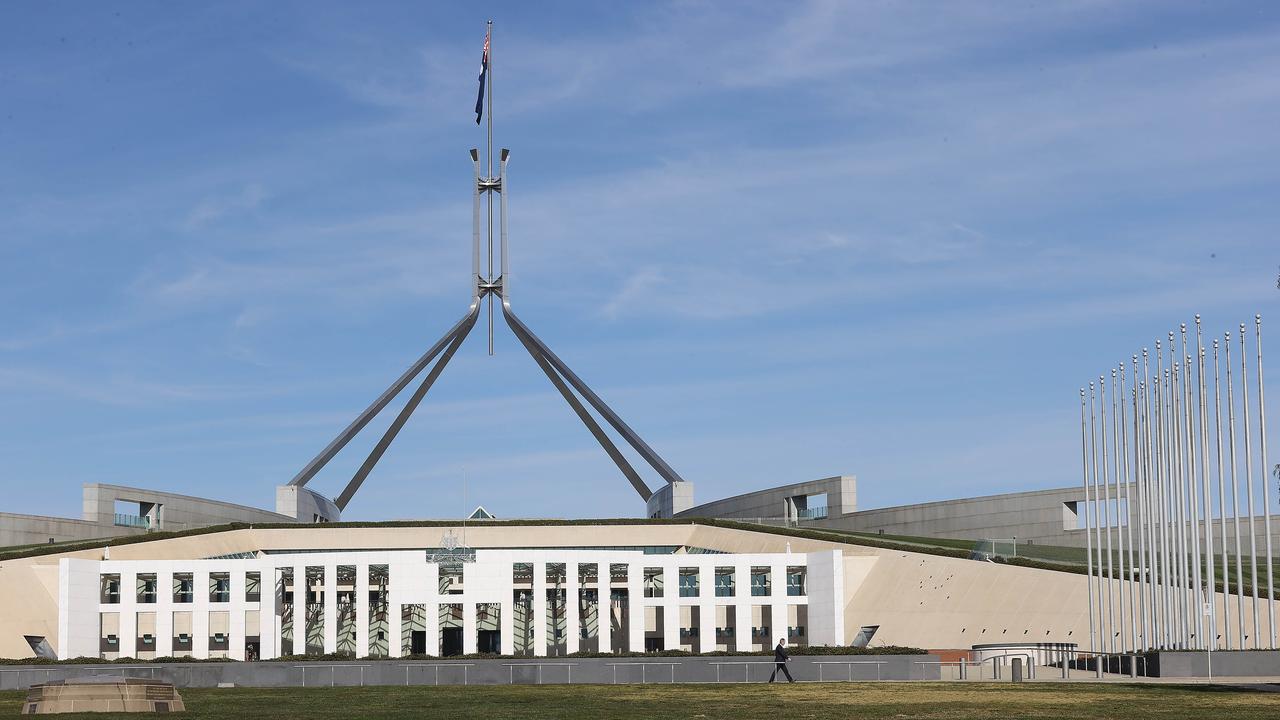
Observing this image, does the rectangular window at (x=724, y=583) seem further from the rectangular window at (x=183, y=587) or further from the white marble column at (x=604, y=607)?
the rectangular window at (x=183, y=587)

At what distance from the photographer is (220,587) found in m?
47.2

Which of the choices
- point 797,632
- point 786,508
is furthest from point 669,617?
point 786,508

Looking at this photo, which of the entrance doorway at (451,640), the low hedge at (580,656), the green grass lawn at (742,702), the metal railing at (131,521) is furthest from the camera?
the metal railing at (131,521)

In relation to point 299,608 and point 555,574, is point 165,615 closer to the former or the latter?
point 299,608

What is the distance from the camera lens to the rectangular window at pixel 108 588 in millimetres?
43750

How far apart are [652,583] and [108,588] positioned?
1673 centimetres

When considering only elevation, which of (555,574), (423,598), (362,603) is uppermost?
(555,574)

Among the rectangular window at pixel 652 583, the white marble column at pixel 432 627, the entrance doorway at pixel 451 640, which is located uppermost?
the rectangular window at pixel 652 583

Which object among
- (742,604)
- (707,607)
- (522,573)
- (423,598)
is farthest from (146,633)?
(742,604)

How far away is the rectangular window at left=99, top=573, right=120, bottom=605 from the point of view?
4375 centimetres

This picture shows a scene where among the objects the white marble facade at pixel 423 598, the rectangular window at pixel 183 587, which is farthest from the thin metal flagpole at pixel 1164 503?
the rectangular window at pixel 183 587

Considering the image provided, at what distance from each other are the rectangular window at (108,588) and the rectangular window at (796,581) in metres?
19.8

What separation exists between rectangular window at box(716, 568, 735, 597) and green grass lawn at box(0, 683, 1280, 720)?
13.6 meters

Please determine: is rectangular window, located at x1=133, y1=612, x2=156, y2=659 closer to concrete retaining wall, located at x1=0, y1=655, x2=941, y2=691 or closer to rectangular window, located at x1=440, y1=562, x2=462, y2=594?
rectangular window, located at x1=440, y1=562, x2=462, y2=594
